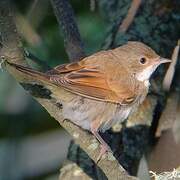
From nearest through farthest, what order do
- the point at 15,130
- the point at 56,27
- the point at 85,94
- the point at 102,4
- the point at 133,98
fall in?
the point at 85,94 → the point at 133,98 → the point at 15,130 → the point at 102,4 → the point at 56,27

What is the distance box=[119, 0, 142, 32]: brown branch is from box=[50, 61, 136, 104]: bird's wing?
38cm

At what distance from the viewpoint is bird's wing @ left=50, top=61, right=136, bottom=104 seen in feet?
14.1

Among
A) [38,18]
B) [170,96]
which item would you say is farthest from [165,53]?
[38,18]

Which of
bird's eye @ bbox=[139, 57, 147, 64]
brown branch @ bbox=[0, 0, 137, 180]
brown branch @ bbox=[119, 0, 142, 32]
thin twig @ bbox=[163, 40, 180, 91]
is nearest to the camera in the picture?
brown branch @ bbox=[0, 0, 137, 180]

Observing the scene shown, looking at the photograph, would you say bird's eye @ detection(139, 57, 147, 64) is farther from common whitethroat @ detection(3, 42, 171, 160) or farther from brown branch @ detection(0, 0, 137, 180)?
brown branch @ detection(0, 0, 137, 180)

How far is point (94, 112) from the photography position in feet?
14.8

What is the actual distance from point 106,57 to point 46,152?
4.78ft

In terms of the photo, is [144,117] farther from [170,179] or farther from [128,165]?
[170,179]

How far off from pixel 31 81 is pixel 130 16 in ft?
3.72

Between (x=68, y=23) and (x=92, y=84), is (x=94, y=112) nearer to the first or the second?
(x=92, y=84)

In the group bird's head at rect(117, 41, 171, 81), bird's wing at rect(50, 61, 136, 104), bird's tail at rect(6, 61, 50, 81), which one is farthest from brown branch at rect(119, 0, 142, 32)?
bird's tail at rect(6, 61, 50, 81)

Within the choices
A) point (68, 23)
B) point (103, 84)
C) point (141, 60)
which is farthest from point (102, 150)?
point (141, 60)

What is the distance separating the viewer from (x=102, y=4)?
5.60m

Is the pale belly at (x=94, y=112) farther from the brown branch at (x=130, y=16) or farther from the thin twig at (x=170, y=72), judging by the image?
the brown branch at (x=130, y=16)
